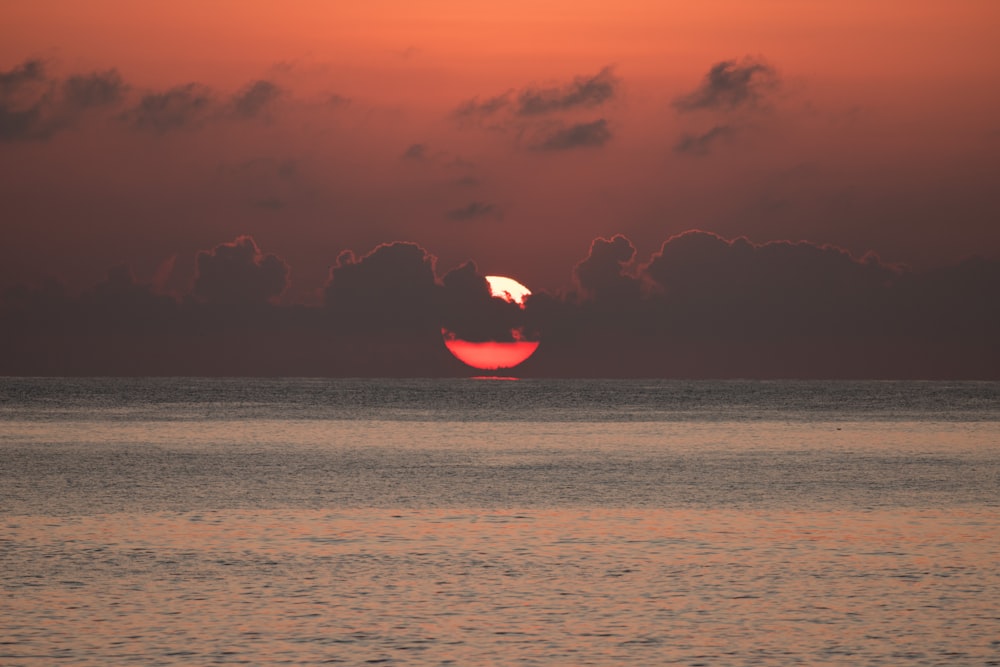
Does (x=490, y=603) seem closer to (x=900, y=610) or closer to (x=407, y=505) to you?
(x=900, y=610)

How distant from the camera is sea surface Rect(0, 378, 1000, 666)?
24.9m

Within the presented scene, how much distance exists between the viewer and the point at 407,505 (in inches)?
1909

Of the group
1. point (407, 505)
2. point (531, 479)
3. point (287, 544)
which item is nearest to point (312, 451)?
point (531, 479)

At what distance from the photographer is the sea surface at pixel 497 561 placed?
24906 mm

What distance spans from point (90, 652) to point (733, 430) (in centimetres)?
9909

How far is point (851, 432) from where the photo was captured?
113000 millimetres

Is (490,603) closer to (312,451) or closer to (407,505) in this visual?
(407,505)

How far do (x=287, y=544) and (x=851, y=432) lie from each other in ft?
275

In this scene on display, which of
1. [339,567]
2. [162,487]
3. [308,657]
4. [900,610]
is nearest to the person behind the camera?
[308,657]

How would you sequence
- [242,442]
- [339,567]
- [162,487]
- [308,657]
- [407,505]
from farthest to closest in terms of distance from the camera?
[242,442] < [162,487] < [407,505] < [339,567] < [308,657]

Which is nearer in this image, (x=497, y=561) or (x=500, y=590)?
(x=500, y=590)

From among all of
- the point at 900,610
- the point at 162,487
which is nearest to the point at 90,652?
the point at 900,610

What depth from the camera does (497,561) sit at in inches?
1353

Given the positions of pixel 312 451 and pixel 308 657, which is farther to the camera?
pixel 312 451
